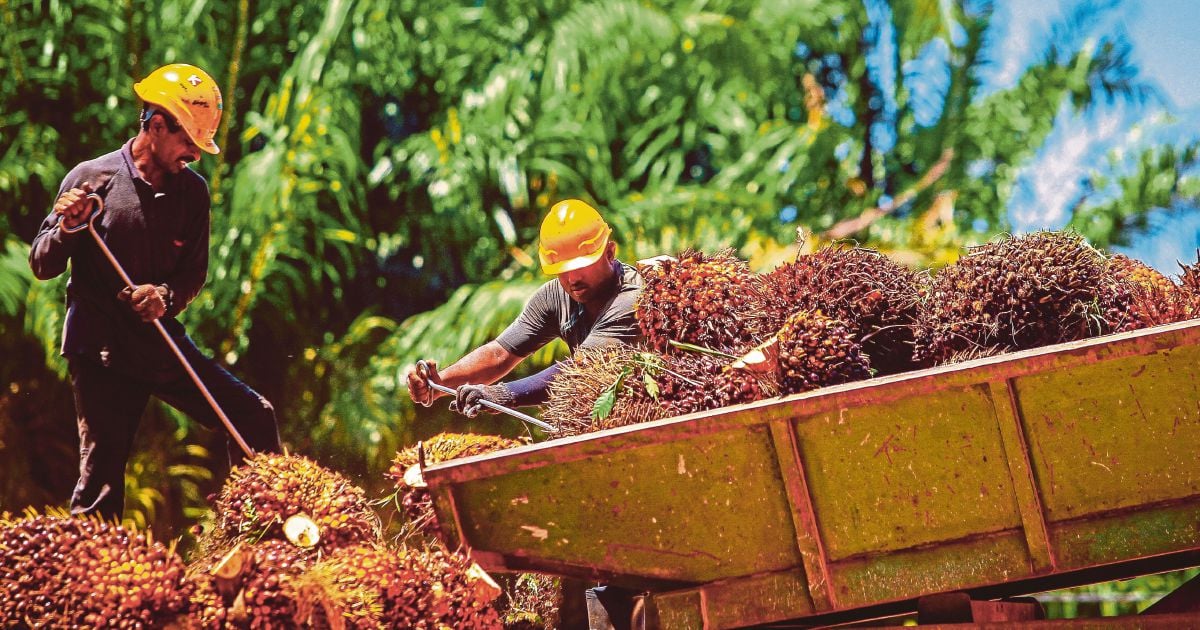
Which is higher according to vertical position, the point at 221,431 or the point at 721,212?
the point at 721,212

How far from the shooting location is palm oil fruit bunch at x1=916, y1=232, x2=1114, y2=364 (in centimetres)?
322

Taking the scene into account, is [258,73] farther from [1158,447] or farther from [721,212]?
[1158,447]

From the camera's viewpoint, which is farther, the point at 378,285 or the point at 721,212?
the point at 378,285

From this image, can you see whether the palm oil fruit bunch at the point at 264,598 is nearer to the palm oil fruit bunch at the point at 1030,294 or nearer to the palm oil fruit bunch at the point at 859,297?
the palm oil fruit bunch at the point at 859,297

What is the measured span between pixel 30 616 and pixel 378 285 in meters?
6.87

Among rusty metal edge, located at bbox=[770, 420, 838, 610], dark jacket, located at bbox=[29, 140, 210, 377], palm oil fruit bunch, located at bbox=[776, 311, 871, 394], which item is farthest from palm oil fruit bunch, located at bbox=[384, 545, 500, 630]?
dark jacket, located at bbox=[29, 140, 210, 377]

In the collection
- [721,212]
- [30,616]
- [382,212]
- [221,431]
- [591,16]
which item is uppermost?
[591,16]

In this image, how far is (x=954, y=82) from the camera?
9.86 metres

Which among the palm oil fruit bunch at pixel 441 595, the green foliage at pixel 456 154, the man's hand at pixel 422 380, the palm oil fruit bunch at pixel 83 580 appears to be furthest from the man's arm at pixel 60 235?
the green foliage at pixel 456 154

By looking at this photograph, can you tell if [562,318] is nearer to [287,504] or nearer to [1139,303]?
[287,504]

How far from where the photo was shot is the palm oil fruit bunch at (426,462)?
3797 mm

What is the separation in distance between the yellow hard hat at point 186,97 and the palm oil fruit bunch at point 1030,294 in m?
2.48

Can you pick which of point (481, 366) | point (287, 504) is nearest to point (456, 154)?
point (481, 366)

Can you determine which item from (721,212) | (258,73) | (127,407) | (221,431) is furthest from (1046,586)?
(258,73)
